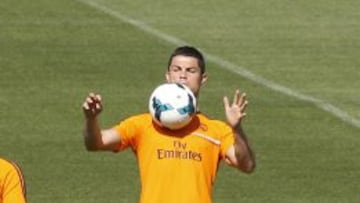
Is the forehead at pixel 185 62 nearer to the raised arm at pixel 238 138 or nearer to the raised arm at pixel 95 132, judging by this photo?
the raised arm at pixel 238 138

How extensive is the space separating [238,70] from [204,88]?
1.08 m

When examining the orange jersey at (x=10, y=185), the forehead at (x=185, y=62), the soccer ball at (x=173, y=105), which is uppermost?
the forehead at (x=185, y=62)

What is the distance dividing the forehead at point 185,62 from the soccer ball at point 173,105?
0.51 ft

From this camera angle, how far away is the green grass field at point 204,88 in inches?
579

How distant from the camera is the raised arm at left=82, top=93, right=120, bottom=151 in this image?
8641mm

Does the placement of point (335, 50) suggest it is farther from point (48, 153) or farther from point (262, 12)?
point (48, 153)

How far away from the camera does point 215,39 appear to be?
20.7 metres

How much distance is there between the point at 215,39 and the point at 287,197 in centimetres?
671

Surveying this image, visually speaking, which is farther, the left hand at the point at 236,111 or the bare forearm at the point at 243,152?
the bare forearm at the point at 243,152

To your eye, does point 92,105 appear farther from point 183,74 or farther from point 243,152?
point 243,152

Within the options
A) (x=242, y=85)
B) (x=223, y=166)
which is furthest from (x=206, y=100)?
(x=223, y=166)

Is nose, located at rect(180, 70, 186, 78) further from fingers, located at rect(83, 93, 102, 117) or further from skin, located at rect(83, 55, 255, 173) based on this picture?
fingers, located at rect(83, 93, 102, 117)

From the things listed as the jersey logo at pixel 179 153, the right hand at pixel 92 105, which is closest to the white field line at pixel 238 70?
the jersey logo at pixel 179 153

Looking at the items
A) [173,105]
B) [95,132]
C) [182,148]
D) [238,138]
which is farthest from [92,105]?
[238,138]
